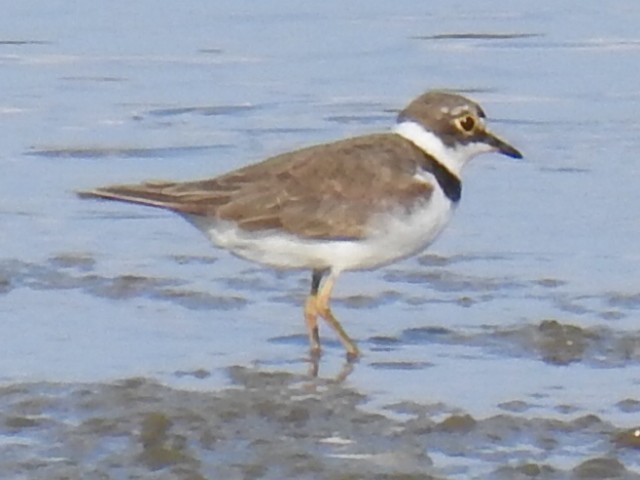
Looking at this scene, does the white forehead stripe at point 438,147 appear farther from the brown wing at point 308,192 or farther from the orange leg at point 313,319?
the orange leg at point 313,319

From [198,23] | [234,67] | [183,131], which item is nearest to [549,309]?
[183,131]

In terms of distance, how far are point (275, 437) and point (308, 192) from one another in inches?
63.3

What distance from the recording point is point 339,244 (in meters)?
7.74

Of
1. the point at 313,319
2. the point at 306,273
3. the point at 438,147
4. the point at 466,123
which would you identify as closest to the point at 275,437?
the point at 313,319

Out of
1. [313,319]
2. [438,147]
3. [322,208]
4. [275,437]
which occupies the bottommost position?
[275,437]

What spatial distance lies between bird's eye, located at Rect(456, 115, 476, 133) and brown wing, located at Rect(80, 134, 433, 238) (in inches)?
12.3

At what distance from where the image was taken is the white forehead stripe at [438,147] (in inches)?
320

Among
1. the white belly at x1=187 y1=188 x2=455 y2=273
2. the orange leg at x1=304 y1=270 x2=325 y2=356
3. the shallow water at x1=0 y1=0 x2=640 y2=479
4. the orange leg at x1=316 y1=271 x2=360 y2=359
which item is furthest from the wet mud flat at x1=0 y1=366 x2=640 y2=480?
the white belly at x1=187 y1=188 x2=455 y2=273

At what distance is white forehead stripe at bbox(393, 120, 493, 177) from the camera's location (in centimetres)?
813

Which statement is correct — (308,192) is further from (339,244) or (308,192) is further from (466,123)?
(466,123)

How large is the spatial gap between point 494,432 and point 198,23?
732 cm

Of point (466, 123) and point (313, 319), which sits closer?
point (313, 319)

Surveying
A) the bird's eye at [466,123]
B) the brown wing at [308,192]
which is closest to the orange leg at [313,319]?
the brown wing at [308,192]

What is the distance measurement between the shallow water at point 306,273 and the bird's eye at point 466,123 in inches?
27.1
